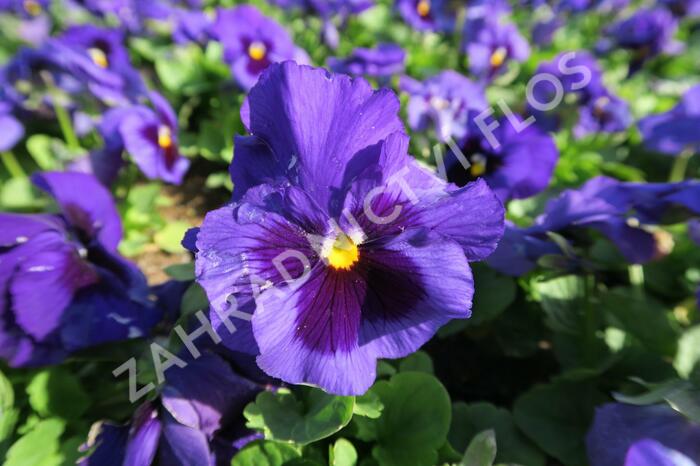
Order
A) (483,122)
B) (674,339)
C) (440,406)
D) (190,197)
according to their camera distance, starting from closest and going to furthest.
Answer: (440,406) → (674,339) → (483,122) → (190,197)

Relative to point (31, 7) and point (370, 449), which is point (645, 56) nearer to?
point (370, 449)

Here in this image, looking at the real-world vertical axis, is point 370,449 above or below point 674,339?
above

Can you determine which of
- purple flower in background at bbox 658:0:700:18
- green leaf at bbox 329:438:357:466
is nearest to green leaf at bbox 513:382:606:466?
green leaf at bbox 329:438:357:466

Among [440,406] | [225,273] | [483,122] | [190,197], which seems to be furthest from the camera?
[190,197]

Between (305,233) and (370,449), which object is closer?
(305,233)

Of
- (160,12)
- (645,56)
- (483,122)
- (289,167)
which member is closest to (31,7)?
(160,12)

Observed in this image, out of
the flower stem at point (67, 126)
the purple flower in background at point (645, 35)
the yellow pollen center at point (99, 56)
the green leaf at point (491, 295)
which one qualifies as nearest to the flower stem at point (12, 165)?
the flower stem at point (67, 126)

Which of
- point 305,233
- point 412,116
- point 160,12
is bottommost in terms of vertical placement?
point 305,233

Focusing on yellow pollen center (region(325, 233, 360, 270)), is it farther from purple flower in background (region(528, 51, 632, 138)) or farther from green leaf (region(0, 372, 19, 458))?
purple flower in background (region(528, 51, 632, 138))
